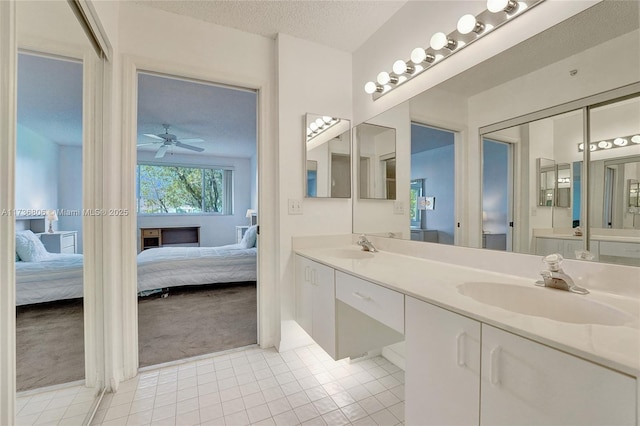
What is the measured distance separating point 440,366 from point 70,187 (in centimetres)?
176

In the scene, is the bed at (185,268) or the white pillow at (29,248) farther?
the bed at (185,268)

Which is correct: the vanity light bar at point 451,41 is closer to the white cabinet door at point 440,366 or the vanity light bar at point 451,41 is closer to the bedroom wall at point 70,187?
the white cabinet door at point 440,366

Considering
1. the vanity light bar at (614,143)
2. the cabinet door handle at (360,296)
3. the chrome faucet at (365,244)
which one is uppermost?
the vanity light bar at (614,143)

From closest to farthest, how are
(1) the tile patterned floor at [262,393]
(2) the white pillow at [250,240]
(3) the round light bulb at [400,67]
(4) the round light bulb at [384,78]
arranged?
(1) the tile patterned floor at [262,393] < (3) the round light bulb at [400,67] < (4) the round light bulb at [384,78] < (2) the white pillow at [250,240]

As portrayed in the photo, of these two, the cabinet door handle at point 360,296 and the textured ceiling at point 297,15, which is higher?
the textured ceiling at point 297,15

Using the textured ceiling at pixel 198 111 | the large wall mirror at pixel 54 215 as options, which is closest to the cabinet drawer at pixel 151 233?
the textured ceiling at pixel 198 111

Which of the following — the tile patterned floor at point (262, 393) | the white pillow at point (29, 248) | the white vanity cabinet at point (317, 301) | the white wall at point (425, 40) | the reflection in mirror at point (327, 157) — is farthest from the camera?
the reflection in mirror at point (327, 157)

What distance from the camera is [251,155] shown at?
6.05m

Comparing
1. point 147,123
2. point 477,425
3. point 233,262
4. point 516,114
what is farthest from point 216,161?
point 477,425

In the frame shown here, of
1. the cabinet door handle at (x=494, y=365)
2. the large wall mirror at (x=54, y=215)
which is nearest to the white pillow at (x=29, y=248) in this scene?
the large wall mirror at (x=54, y=215)

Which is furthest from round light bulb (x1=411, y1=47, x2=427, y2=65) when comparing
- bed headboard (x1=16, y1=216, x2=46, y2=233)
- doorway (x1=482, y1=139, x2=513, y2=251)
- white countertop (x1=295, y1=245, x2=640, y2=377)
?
bed headboard (x1=16, y1=216, x2=46, y2=233)

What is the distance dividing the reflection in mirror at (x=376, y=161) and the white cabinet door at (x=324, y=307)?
0.74 metres

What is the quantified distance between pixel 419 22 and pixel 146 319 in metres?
3.27

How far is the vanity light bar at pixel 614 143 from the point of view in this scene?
87 cm
